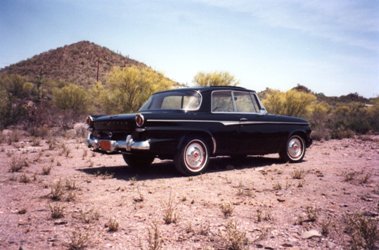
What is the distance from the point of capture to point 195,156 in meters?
6.60

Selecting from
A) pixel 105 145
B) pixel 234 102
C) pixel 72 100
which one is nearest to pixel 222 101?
pixel 234 102

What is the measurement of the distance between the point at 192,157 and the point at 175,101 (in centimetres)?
121

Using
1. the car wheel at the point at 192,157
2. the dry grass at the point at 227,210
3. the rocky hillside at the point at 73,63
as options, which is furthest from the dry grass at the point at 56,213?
the rocky hillside at the point at 73,63

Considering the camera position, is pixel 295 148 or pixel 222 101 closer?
pixel 222 101

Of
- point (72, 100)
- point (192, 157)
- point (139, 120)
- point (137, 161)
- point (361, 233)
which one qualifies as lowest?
point (361, 233)

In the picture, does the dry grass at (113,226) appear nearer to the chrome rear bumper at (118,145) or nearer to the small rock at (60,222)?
the small rock at (60,222)

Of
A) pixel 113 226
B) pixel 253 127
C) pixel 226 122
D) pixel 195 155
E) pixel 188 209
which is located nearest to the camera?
pixel 113 226

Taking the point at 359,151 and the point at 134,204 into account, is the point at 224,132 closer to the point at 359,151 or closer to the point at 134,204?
the point at 134,204

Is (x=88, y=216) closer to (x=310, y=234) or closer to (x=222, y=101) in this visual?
(x=310, y=234)

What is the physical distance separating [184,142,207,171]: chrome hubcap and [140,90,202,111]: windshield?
0.71 metres

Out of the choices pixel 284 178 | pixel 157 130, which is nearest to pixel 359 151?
pixel 284 178

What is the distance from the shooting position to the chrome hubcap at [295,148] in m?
8.44

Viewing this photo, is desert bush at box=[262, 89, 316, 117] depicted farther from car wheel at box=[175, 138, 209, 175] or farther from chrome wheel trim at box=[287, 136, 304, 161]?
car wheel at box=[175, 138, 209, 175]

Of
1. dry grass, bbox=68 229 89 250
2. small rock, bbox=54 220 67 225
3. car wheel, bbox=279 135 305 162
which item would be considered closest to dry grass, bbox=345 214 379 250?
dry grass, bbox=68 229 89 250
